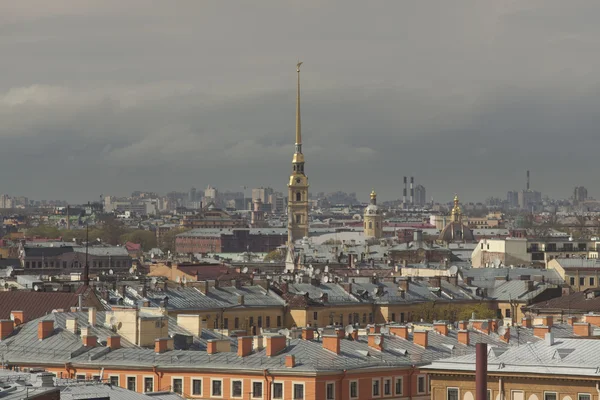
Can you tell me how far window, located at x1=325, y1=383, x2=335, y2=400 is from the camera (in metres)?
47.2

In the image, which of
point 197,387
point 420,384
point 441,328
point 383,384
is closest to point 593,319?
point 441,328

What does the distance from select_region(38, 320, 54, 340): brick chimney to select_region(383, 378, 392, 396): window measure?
30.4ft

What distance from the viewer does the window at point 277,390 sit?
47.3 m

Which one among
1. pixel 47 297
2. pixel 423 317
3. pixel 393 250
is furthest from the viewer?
pixel 393 250

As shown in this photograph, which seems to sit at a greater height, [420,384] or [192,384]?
→ [192,384]

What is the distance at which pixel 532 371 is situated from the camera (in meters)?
42.3

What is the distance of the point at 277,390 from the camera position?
47375 mm

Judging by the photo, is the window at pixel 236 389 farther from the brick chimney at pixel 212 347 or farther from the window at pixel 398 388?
the window at pixel 398 388

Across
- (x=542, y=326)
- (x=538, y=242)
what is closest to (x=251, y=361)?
(x=542, y=326)

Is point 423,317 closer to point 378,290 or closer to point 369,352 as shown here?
point 378,290

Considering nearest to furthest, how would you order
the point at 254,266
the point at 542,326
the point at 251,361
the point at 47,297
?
the point at 251,361, the point at 542,326, the point at 47,297, the point at 254,266

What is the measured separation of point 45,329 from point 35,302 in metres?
14.2

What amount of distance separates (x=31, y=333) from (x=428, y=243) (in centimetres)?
11721

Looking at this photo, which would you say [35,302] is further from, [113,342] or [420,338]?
[420,338]
